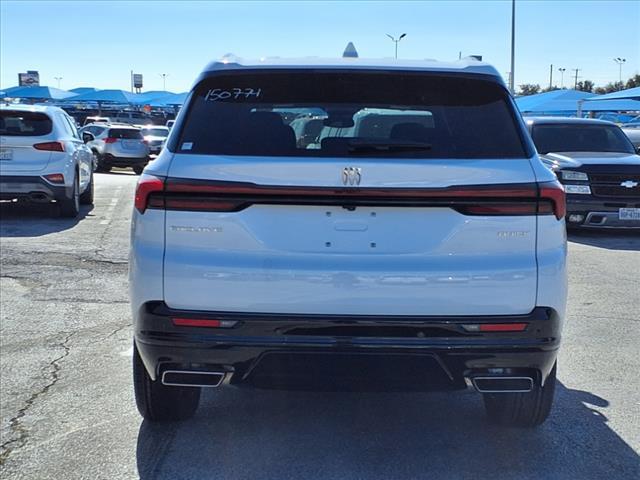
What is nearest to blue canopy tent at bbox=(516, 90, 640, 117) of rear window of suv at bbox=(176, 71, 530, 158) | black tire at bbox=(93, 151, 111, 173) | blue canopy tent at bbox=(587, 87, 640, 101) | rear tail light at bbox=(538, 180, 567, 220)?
blue canopy tent at bbox=(587, 87, 640, 101)

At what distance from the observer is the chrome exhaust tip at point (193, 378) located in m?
3.40

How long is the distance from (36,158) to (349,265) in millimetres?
9691

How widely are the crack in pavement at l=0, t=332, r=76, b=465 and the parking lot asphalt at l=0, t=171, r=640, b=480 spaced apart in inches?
0.4

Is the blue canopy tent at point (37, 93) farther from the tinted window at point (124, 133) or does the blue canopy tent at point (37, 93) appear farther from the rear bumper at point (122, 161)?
the rear bumper at point (122, 161)

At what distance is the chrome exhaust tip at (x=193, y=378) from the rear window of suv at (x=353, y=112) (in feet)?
3.21

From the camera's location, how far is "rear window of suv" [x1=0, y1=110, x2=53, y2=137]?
463 inches

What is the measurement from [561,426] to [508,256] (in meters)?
1.43

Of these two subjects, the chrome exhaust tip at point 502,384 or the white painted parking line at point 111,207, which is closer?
the chrome exhaust tip at point 502,384

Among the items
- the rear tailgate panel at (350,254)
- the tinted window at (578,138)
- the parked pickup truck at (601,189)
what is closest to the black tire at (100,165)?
the tinted window at (578,138)

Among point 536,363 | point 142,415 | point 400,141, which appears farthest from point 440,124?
point 142,415

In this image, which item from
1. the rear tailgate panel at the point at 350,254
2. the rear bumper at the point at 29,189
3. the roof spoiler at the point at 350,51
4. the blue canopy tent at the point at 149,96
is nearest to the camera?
the rear tailgate panel at the point at 350,254

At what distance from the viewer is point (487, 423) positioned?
423cm

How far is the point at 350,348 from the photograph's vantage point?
3.25 m

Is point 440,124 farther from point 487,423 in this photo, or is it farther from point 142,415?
point 142,415
